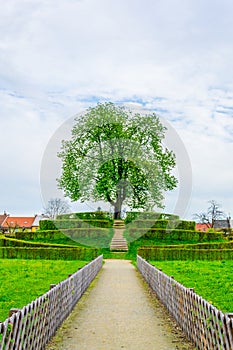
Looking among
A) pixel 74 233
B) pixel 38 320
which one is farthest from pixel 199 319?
pixel 74 233

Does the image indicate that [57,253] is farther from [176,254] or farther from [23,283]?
[23,283]

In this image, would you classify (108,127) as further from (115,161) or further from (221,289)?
(221,289)

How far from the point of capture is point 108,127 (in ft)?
143

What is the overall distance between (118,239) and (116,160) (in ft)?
29.6

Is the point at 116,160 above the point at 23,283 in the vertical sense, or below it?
above

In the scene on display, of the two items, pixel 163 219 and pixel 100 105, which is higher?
pixel 100 105

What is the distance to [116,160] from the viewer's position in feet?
137

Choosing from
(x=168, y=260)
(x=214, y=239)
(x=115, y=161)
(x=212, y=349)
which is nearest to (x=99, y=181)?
(x=115, y=161)

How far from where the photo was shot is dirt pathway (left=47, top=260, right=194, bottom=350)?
23.1ft

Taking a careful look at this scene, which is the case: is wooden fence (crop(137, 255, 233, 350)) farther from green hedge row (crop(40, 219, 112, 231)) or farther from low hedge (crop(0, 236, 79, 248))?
green hedge row (crop(40, 219, 112, 231))

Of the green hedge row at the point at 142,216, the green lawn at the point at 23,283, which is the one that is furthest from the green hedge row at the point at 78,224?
the green lawn at the point at 23,283

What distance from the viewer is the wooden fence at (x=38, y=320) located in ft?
16.1

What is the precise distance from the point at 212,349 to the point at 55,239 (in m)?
32.5

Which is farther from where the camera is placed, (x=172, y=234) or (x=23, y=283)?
(x=172, y=234)
